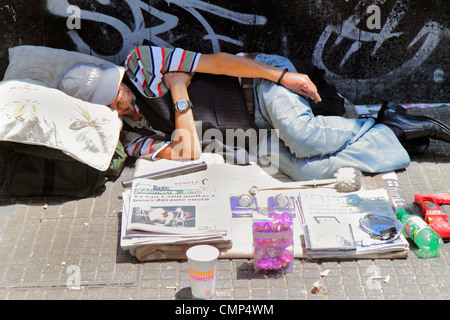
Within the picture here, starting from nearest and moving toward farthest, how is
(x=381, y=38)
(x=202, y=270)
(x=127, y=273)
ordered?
(x=202, y=270) → (x=127, y=273) → (x=381, y=38)

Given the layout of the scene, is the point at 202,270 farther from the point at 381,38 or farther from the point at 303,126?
the point at 381,38

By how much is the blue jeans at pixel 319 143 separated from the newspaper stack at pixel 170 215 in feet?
2.10

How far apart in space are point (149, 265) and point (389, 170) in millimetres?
1806

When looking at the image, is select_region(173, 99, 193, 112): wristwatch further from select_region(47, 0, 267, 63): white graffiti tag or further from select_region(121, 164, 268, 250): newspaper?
select_region(47, 0, 267, 63): white graffiti tag

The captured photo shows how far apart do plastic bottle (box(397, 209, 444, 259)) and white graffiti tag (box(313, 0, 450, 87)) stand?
188 centimetres

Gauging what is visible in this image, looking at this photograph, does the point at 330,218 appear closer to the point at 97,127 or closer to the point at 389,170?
the point at 389,170

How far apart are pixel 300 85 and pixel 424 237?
137 centimetres

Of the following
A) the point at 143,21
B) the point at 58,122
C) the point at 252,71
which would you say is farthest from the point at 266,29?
the point at 58,122

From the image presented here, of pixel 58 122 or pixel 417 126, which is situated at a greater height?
pixel 417 126

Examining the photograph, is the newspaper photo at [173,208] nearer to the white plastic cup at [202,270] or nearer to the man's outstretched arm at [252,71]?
the white plastic cup at [202,270]

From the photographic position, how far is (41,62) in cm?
425

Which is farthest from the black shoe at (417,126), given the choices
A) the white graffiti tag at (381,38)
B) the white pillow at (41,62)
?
the white pillow at (41,62)

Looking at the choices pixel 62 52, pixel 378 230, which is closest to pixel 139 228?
pixel 378 230

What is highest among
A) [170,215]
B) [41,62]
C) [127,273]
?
[41,62]
